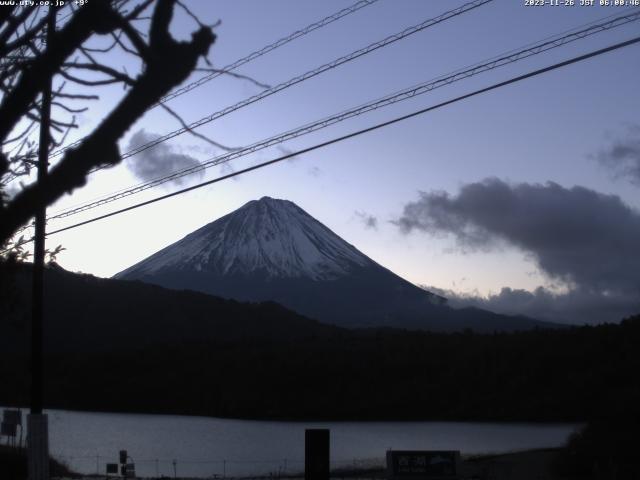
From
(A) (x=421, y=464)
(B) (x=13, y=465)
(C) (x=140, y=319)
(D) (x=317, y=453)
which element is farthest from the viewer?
(C) (x=140, y=319)

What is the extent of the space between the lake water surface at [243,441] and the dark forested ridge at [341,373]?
7043mm

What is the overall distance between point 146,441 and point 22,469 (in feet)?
103

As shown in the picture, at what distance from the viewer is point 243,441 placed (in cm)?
5247

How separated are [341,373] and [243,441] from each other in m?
37.5

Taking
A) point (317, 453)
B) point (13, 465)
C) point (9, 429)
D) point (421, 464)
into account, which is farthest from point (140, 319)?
point (317, 453)

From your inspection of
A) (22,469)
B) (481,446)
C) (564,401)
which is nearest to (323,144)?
(22,469)

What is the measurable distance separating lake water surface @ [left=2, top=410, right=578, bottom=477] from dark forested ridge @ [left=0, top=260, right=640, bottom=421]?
7.04 metres

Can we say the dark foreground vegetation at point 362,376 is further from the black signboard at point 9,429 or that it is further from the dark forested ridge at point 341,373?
the black signboard at point 9,429

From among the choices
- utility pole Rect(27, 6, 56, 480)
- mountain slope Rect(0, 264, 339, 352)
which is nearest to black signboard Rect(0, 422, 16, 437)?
utility pole Rect(27, 6, 56, 480)

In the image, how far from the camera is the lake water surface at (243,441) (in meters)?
37.6

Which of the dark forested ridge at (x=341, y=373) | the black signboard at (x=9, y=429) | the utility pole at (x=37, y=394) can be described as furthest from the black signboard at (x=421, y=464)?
the dark forested ridge at (x=341, y=373)

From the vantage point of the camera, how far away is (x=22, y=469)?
19141mm

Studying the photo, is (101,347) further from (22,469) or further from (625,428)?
(22,469)

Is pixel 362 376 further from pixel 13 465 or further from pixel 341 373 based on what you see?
pixel 13 465
